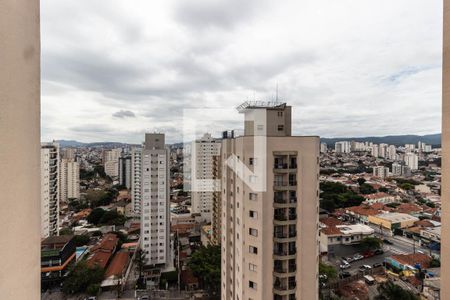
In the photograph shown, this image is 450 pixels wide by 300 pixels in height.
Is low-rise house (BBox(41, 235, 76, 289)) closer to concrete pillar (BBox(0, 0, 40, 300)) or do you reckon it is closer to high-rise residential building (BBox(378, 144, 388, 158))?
concrete pillar (BBox(0, 0, 40, 300))

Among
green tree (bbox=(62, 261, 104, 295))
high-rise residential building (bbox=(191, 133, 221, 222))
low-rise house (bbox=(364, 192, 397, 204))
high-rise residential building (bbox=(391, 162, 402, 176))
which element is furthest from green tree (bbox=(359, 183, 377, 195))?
green tree (bbox=(62, 261, 104, 295))

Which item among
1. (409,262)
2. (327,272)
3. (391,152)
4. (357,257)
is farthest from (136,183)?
(391,152)

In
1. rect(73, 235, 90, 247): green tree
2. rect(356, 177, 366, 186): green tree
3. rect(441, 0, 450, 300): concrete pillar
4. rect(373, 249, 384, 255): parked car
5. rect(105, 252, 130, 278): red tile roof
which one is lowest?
rect(373, 249, 384, 255): parked car

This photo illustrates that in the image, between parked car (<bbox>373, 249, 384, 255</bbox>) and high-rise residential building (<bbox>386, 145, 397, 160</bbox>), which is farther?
high-rise residential building (<bbox>386, 145, 397, 160</bbox>)

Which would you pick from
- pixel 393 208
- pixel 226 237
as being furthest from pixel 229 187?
pixel 393 208

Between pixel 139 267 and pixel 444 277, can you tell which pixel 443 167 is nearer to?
pixel 444 277

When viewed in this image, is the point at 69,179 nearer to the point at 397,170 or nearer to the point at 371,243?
the point at 371,243

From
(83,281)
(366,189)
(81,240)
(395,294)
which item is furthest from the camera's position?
(366,189)

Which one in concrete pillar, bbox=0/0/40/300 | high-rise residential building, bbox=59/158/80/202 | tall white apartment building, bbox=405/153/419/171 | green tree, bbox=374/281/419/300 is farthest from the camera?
tall white apartment building, bbox=405/153/419/171
